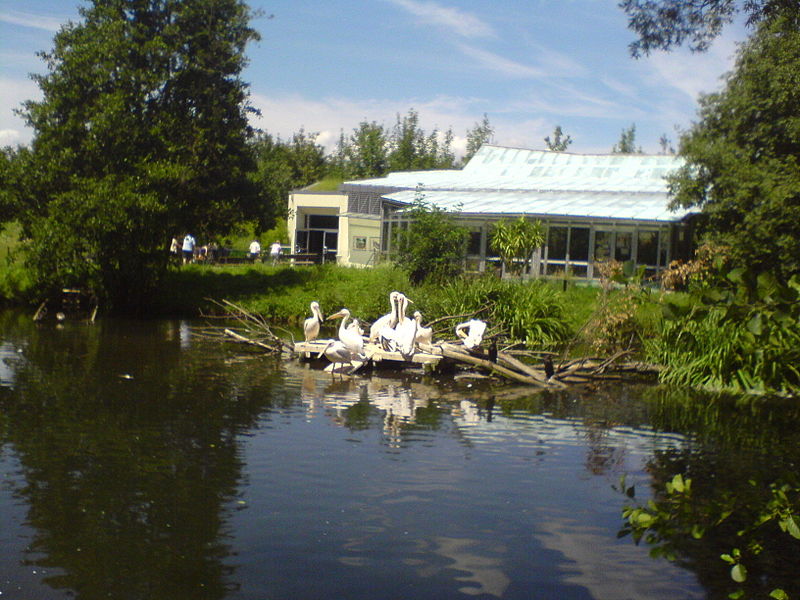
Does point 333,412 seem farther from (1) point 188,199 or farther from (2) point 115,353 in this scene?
(1) point 188,199

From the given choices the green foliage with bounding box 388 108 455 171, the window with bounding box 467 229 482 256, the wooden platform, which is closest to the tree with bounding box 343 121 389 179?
the green foliage with bounding box 388 108 455 171

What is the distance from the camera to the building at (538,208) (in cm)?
3347

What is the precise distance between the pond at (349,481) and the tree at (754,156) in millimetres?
10130

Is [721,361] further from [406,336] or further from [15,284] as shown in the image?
[15,284]

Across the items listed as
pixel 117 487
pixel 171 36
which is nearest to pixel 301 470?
pixel 117 487

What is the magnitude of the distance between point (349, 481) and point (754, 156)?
21630 mm

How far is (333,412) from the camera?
43.7ft

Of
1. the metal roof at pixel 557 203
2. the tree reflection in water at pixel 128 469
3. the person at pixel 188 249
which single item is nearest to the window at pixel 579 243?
the metal roof at pixel 557 203

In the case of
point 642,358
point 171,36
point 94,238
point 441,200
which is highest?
point 171,36

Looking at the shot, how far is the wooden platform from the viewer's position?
16984mm

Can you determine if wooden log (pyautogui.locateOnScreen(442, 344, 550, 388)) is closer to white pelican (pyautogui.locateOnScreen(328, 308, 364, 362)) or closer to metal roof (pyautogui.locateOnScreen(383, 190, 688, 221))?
white pelican (pyautogui.locateOnScreen(328, 308, 364, 362))

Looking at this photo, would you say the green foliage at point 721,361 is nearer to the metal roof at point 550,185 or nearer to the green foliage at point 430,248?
the green foliage at point 430,248

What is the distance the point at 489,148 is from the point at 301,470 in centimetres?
4002

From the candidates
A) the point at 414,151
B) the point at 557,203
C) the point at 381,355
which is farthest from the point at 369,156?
the point at 381,355
